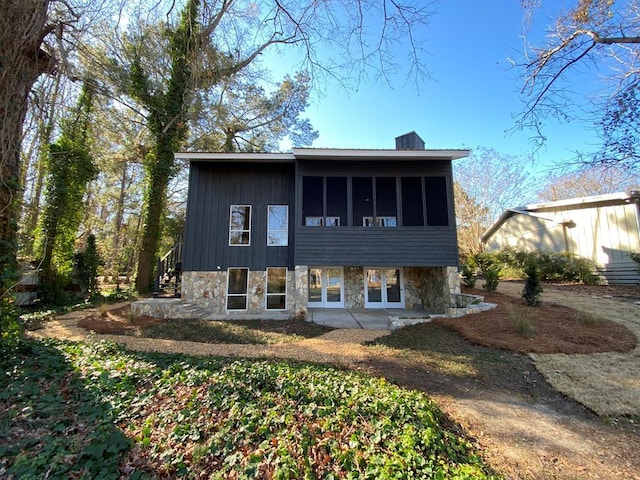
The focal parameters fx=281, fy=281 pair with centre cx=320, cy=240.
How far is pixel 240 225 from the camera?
9742 millimetres

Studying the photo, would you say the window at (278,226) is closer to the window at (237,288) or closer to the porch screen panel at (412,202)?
the window at (237,288)

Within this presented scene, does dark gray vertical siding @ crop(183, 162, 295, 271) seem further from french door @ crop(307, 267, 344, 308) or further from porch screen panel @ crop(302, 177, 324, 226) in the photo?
french door @ crop(307, 267, 344, 308)

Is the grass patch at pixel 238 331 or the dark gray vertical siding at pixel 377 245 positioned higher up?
the dark gray vertical siding at pixel 377 245

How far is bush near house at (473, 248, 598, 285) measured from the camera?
11.7 m

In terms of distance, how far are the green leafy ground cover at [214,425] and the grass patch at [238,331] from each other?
2.78m

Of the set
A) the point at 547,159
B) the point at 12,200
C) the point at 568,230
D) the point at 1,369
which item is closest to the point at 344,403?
the point at 1,369

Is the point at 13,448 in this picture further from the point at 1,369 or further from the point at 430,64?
the point at 430,64

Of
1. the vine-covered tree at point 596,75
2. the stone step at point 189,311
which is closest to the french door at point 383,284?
the stone step at point 189,311

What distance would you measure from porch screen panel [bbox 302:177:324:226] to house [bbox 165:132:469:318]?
0.18ft

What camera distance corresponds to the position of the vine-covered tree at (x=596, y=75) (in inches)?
203

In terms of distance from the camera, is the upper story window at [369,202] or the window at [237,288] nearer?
the window at [237,288]

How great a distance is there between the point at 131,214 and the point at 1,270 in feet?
61.5

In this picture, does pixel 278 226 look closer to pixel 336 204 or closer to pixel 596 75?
pixel 336 204

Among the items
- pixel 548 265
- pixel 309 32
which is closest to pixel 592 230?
pixel 548 265
